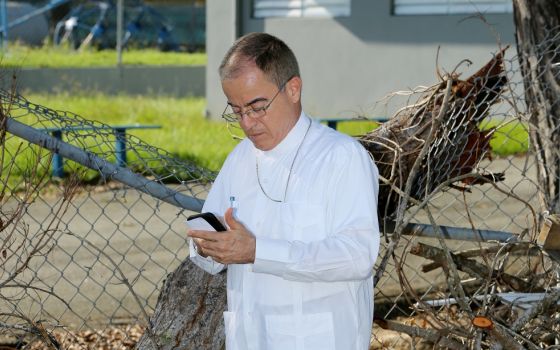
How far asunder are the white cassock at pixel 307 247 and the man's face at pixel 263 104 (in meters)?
0.03

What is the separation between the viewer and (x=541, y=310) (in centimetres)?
380

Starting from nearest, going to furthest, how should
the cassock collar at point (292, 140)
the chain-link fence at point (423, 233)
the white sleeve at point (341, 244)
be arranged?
the white sleeve at point (341, 244) → the cassock collar at point (292, 140) → the chain-link fence at point (423, 233)

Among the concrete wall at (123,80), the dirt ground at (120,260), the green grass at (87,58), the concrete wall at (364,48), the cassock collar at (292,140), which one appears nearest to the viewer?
the cassock collar at (292,140)

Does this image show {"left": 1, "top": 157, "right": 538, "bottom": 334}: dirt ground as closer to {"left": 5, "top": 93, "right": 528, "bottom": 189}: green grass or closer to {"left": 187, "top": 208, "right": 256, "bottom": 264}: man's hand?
{"left": 5, "top": 93, "right": 528, "bottom": 189}: green grass

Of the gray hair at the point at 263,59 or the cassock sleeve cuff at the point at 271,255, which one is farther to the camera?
the gray hair at the point at 263,59

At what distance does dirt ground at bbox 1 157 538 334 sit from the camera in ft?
18.7

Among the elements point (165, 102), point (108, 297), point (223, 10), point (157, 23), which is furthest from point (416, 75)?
point (157, 23)

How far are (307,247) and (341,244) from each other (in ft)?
0.32

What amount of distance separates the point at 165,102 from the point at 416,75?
4208mm

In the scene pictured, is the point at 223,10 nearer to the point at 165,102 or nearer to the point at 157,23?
the point at 165,102

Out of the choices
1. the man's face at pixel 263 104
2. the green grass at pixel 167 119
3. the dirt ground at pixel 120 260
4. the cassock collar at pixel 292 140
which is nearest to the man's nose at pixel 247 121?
the man's face at pixel 263 104

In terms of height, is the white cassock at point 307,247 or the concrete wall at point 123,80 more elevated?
the white cassock at point 307,247

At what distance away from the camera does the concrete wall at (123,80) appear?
1738 centimetres

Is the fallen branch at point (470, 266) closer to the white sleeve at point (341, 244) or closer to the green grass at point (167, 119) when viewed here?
the white sleeve at point (341, 244)
